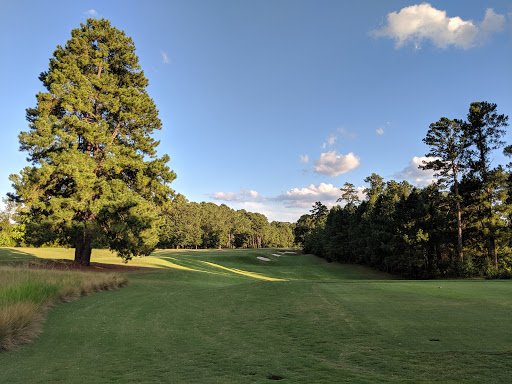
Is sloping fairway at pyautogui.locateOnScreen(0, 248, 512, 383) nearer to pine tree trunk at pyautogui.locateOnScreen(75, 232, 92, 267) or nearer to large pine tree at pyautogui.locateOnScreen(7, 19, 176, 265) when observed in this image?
large pine tree at pyautogui.locateOnScreen(7, 19, 176, 265)

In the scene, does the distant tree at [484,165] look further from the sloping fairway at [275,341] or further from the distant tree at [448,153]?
the sloping fairway at [275,341]

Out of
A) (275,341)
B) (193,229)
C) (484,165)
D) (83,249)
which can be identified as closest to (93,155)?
(83,249)

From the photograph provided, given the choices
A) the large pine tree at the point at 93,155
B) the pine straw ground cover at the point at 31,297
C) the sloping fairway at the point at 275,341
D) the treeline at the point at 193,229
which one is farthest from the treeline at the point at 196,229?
the sloping fairway at the point at 275,341

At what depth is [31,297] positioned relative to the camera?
8.19m

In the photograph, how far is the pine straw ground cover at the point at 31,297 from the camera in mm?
5600

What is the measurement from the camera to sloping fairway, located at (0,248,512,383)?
3.97 m

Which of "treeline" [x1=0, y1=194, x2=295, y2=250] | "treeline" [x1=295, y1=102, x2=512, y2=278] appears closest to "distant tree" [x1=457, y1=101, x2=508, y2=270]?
"treeline" [x1=295, y1=102, x2=512, y2=278]

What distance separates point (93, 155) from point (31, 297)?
16.0 m

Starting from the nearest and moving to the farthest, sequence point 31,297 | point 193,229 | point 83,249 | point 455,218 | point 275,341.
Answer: point 275,341, point 31,297, point 83,249, point 455,218, point 193,229

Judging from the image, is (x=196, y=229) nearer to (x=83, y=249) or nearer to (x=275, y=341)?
(x=83, y=249)

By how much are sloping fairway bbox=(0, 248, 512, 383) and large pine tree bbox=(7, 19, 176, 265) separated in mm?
9678

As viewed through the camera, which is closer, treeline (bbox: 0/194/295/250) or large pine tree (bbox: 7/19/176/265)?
large pine tree (bbox: 7/19/176/265)

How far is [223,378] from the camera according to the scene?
12.8ft

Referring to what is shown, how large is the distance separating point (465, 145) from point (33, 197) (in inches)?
1434
